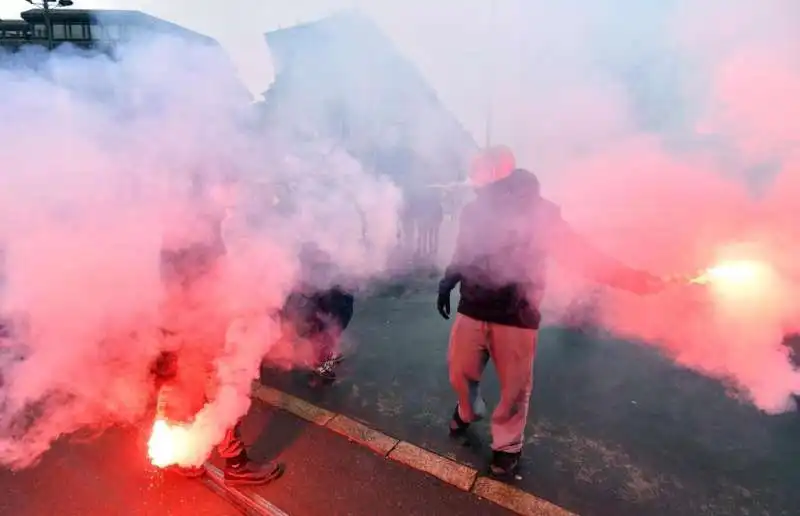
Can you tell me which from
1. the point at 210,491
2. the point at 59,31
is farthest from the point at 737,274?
the point at 59,31

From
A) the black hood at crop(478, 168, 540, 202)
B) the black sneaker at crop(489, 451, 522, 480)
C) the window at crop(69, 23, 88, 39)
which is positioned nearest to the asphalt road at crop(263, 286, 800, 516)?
the black sneaker at crop(489, 451, 522, 480)

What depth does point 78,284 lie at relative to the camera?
3.49m

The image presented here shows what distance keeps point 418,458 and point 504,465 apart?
54 centimetres

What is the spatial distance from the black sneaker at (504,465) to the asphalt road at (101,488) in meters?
1.51

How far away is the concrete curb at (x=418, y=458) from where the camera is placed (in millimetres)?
2546

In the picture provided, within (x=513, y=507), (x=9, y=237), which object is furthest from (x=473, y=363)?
(x=9, y=237)

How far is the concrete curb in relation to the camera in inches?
100

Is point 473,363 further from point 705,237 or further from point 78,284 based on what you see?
point 78,284

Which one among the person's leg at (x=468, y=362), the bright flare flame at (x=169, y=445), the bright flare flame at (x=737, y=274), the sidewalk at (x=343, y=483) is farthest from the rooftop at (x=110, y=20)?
the bright flare flame at (x=737, y=274)

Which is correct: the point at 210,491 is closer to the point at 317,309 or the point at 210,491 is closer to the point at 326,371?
the point at 326,371

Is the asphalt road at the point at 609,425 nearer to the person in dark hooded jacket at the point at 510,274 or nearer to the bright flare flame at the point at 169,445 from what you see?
the person in dark hooded jacket at the point at 510,274

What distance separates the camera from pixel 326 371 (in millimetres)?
3957

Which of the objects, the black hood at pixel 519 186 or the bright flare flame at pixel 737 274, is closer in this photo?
the black hood at pixel 519 186

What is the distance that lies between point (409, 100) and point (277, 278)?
6.91ft
